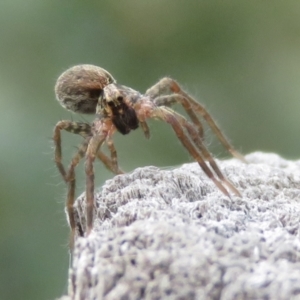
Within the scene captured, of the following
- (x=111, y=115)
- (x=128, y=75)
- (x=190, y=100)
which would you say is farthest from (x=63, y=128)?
(x=128, y=75)

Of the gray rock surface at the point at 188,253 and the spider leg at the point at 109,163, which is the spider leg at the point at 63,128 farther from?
the gray rock surface at the point at 188,253

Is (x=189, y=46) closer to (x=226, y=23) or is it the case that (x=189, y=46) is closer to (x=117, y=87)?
(x=226, y=23)

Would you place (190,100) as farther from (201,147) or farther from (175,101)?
(201,147)

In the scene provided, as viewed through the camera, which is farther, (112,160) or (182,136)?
A: (112,160)

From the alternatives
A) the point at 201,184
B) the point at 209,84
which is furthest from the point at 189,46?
the point at 201,184

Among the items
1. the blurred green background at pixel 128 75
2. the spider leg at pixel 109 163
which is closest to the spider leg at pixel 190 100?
the spider leg at pixel 109 163

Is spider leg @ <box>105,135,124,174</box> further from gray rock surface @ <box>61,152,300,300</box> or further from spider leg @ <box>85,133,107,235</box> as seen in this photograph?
gray rock surface @ <box>61,152,300,300</box>

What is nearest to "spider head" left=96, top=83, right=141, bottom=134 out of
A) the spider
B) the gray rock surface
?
the spider
